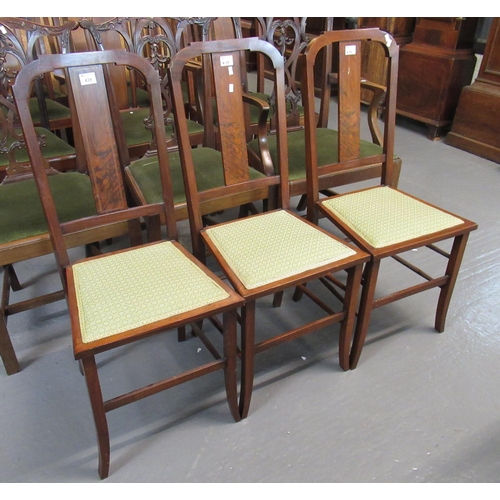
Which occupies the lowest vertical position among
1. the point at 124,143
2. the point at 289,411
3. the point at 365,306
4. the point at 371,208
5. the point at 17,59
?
the point at 289,411

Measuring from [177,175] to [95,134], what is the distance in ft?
1.39

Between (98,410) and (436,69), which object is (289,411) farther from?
(436,69)

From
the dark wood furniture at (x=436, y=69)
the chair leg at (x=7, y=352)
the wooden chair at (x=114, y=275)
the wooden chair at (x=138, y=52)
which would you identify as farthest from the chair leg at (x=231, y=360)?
the dark wood furniture at (x=436, y=69)

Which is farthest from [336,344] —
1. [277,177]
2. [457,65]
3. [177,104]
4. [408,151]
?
[457,65]

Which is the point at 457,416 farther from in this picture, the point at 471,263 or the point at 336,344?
the point at 471,263

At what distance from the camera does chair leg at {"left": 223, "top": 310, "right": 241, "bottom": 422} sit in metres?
1.11

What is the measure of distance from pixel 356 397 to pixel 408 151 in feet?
8.00

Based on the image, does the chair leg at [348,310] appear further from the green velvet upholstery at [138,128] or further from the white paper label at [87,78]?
the green velvet upholstery at [138,128]

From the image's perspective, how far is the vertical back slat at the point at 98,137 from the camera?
1.17 m

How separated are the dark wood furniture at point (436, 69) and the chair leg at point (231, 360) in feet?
9.87

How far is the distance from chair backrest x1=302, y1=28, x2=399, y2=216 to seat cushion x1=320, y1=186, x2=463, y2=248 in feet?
0.36

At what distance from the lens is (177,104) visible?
125cm

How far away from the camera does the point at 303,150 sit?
182 centimetres

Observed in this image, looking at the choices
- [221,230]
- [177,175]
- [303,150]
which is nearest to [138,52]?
[177,175]
